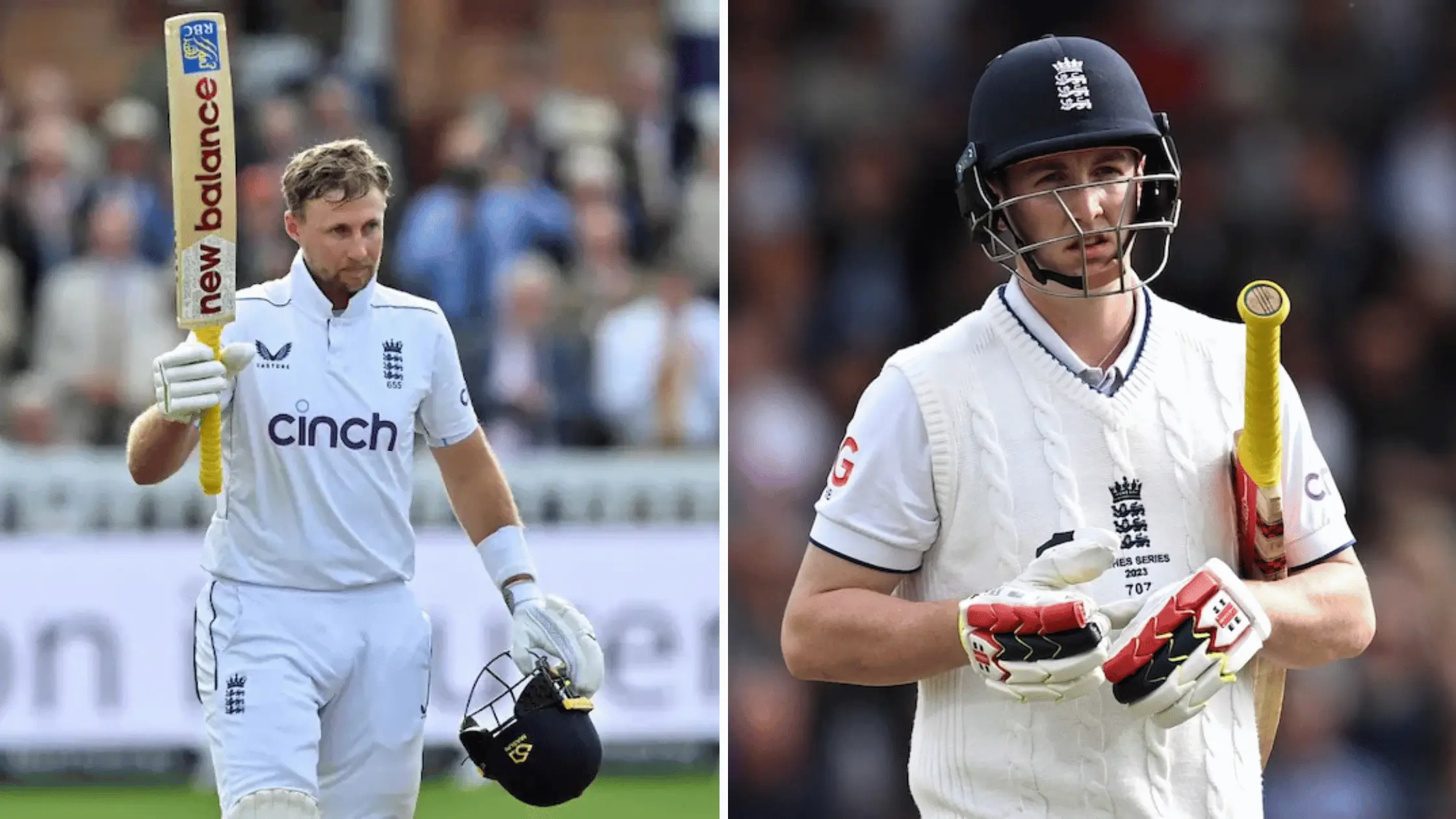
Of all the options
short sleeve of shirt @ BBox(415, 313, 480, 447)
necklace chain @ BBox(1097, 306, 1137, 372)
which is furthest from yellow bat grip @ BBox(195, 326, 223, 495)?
necklace chain @ BBox(1097, 306, 1137, 372)

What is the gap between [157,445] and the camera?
449 centimetres

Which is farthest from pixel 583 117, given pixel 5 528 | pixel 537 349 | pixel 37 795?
pixel 37 795

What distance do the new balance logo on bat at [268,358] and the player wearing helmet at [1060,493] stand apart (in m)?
1.98

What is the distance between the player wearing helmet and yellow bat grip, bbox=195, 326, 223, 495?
5.80ft

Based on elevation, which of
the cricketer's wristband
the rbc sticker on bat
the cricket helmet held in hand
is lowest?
the cricket helmet held in hand

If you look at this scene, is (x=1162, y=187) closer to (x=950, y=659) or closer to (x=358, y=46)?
(x=950, y=659)

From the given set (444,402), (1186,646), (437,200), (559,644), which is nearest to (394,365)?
(444,402)

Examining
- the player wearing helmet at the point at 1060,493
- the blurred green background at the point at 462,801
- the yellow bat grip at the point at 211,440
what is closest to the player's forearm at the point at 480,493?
the yellow bat grip at the point at 211,440

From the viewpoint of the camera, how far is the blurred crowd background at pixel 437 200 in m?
9.72

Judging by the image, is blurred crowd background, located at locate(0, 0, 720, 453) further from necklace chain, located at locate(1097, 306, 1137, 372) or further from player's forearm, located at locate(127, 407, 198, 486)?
necklace chain, located at locate(1097, 306, 1137, 372)

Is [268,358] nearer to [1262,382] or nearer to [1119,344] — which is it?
[1119,344]

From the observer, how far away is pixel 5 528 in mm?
9039

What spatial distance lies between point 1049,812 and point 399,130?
8.80 m

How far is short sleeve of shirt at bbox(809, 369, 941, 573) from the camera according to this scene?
9.86 feet
